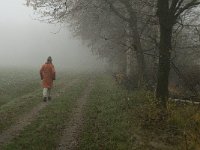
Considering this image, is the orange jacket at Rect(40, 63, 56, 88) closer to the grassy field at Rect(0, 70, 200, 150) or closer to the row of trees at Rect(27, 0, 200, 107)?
the grassy field at Rect(0, 70, 200, 150)

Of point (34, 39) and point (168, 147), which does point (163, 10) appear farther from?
point (34, 39)

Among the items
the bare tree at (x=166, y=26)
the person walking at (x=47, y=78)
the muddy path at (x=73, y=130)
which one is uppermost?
the bare tree at (x=166, y=26)

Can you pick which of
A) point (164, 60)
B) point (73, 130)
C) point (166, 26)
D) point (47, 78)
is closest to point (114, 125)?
point (73, 130)

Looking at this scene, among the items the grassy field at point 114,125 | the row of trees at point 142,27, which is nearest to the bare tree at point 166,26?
the row of trees at point 142,27

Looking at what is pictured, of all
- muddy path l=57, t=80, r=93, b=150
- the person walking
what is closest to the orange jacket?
the person walking

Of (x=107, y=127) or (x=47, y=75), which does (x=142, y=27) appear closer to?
(x=47, y=75)

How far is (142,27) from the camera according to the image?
2641 cm

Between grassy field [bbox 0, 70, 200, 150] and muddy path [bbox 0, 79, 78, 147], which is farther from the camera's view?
muddy path [bbox 0, 79, 78, 147]

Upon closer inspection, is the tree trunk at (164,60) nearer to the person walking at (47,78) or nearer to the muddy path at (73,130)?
the muddy path at (73,130)

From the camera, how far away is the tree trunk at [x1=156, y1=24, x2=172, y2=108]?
16203 millimetres

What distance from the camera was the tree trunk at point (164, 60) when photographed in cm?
1620

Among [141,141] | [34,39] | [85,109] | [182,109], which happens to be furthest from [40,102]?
[34,39]

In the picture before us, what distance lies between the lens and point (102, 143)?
38.3 ft

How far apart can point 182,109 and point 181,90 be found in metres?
7.62
